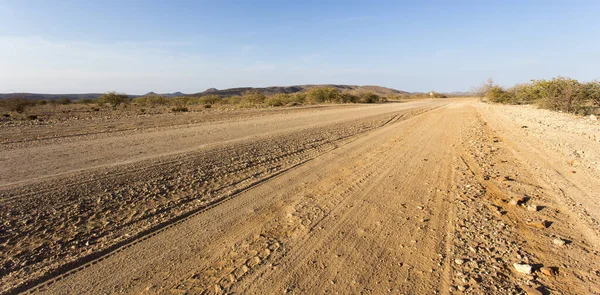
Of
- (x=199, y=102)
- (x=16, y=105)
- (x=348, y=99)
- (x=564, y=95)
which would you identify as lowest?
(x=199, y=102)

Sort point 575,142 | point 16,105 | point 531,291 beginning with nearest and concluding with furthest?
point 531,291
point 575,142
point 16,105

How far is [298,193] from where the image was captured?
5098 mm

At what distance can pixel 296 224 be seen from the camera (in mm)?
3920

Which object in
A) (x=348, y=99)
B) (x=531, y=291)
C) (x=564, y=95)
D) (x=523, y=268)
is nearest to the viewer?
(x=531, y=291)

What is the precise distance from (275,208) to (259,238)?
94cm

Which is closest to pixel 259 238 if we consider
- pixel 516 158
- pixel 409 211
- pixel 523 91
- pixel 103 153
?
pixel 409 211

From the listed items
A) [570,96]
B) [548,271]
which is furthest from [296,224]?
[570,96]

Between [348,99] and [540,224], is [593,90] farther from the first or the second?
[348,99]

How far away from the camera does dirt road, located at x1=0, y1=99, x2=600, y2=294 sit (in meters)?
2.77

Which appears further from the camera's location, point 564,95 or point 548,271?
point 564,95

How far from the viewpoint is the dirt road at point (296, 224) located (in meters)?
2.77

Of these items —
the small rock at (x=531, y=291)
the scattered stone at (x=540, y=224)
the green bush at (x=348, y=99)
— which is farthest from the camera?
the green bush at (x=348, y=99)

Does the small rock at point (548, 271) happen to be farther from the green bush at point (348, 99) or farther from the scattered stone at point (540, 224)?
the green bush at point (348, 99)

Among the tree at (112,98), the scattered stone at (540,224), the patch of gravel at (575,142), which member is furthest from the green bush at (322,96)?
the scattered stone at (540,224)
